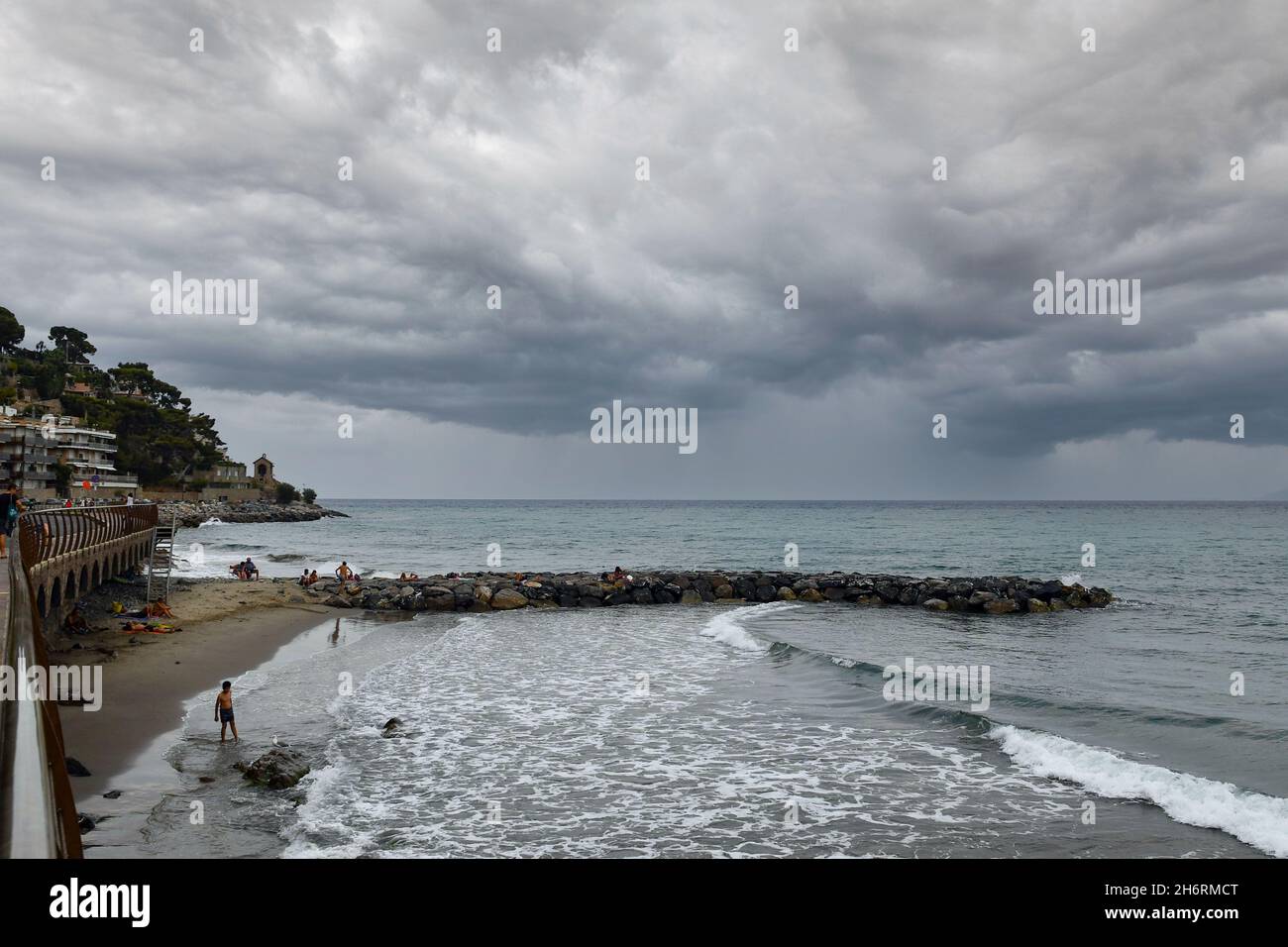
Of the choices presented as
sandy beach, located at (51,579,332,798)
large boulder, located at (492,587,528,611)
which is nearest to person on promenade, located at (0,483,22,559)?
sandy beach, located at (51,579,332,798)

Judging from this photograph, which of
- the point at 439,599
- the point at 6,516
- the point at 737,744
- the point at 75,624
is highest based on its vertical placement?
the point at 6,516

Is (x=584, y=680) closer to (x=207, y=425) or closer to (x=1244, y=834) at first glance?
(x=1244, y=834)

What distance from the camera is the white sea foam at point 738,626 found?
29044 millimetres

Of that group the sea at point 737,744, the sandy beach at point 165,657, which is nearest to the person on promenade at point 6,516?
the sandy beach at point 165,657

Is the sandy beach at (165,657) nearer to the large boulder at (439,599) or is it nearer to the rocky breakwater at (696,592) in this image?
the rocky breakwater at (696,592)

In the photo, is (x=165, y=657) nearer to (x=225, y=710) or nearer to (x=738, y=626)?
(x=225, y=710)

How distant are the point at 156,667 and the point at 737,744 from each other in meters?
16.9

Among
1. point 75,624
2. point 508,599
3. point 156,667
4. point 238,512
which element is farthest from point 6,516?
point 238,512

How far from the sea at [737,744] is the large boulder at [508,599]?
3159mm

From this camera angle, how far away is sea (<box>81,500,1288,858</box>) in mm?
11547

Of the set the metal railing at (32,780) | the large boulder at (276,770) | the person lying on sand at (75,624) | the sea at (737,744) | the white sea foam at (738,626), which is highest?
the metal railing at (32,780)

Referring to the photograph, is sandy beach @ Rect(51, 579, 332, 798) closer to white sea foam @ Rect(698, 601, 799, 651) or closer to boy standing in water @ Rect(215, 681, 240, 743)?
boy standing in water @ Rect(215, 681, 240, 743)

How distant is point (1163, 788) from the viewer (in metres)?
13.4

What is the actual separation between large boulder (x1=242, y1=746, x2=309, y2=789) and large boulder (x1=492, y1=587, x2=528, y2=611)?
25.7 meters
